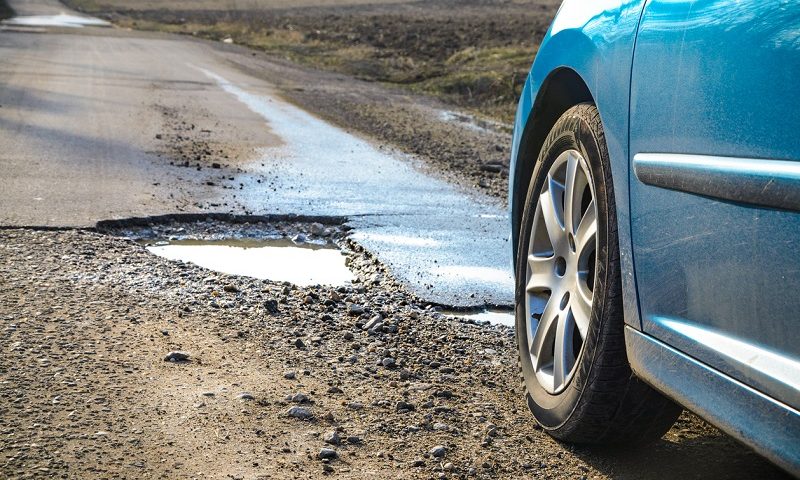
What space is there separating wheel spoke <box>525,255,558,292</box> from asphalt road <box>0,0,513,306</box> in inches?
55.8

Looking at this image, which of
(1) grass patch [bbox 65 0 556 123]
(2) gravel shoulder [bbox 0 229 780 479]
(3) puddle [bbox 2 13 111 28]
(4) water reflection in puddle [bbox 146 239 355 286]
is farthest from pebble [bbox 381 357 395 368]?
(3) puddle [bbox 2 13 111 28]

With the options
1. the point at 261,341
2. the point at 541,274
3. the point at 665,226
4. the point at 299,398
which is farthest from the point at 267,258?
A: the point at 665,226

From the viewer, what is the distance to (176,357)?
11.9ft

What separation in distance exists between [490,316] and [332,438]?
68.9 inches

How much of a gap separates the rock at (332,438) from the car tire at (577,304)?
2.01 ft

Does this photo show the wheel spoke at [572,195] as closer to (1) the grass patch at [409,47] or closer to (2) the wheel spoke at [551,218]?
(2) the wheel spoke at [551,218]

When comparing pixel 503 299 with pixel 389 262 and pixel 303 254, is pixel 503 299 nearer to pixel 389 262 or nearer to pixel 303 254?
pixel 389 262

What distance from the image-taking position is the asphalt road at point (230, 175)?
5734 millimetres

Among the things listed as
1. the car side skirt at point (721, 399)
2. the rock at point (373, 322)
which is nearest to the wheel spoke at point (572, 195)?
the car side skirt at point (721, 399)

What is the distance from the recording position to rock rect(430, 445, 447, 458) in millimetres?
2867

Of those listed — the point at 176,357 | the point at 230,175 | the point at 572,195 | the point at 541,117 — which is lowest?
the point at 230,175

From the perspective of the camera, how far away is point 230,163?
8469 mm

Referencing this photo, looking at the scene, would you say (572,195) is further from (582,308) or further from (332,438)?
(332,438)

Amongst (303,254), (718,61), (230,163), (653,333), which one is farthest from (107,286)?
(230,163)
